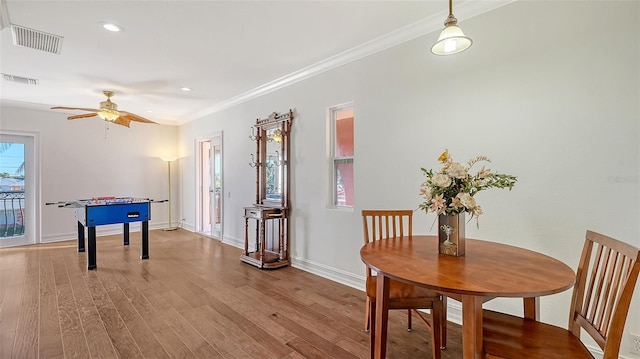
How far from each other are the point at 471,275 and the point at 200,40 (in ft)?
10.3

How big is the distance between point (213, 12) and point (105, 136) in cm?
513

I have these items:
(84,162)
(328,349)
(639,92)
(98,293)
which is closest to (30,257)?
(84,162)

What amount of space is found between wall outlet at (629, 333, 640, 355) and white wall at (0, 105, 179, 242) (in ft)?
24.9

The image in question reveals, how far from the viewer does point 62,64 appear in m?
3.53

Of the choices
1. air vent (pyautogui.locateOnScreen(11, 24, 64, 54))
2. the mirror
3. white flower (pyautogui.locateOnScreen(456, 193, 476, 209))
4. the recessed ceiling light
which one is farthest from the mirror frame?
white flower (pyautogui.locateOnScreen(456, 193, 476, 209))

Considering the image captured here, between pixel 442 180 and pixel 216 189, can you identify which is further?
pixel 216 189

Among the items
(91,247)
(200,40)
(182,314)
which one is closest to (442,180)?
(182,314)

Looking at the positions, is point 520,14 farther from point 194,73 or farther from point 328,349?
point 194,73

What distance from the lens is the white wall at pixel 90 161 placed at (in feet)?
17.7

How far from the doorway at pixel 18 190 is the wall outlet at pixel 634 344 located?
805 cm

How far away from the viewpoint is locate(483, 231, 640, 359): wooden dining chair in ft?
3.49

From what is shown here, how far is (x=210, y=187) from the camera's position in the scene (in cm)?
622

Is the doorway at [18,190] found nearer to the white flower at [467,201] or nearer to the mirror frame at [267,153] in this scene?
the mirror frame at [267,153]

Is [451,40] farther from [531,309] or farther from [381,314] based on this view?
[381,314]
